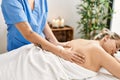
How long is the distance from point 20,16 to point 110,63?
0.75 meters

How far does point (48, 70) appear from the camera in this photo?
1396mm

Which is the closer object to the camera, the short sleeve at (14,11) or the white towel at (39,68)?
the white towel at (39,68)

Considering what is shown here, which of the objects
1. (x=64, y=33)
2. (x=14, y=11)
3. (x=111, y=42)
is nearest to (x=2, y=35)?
(x=64, y=33)

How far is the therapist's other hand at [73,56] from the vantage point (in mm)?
1470

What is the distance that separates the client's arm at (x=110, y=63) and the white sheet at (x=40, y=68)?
0.08m

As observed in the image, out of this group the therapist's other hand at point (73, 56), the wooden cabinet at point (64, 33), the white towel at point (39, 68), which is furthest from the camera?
the wooden cabinet at point (64, 33)

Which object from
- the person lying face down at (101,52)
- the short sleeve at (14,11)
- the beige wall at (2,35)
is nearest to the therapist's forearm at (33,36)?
the short sleeve at (14,11)

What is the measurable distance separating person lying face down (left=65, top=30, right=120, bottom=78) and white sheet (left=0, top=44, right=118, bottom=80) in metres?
0.06

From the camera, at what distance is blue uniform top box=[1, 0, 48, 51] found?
1620mm

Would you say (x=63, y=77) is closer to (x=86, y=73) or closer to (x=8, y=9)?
(x=86, y=73)

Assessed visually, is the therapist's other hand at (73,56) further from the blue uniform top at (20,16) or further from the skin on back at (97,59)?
the blue uniform top at (20,16)

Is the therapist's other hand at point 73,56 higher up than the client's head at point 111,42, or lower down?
lower down

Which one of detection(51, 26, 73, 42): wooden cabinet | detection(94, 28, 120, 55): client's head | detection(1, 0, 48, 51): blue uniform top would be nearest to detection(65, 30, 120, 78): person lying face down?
detection(94, 28, 120, 55): client's head

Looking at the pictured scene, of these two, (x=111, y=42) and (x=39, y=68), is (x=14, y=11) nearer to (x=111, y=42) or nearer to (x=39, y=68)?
(x=39, y=68)
